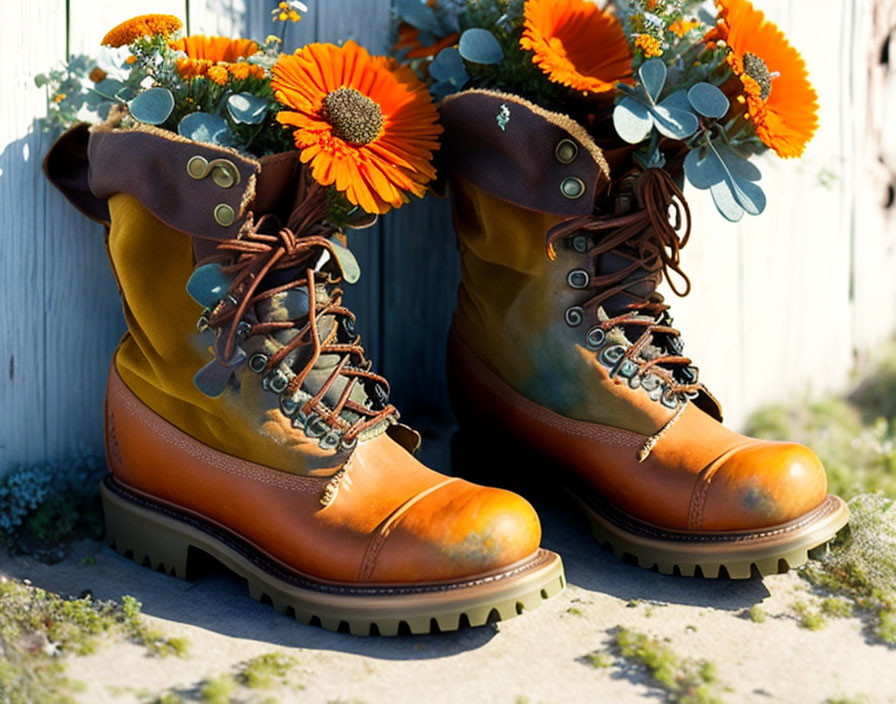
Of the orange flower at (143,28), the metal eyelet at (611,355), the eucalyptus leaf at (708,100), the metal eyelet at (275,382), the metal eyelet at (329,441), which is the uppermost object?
the orange flower at (143,28)

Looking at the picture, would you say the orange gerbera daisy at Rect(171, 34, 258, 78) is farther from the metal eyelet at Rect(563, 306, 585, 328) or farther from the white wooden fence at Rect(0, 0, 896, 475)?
the metal eyelet at Rect(563, 306, 585, 328)

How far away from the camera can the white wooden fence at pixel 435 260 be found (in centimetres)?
176

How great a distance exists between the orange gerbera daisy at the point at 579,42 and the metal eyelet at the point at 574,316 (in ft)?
1.21

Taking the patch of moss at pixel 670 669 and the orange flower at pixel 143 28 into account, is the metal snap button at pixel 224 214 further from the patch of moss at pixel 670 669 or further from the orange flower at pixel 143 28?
the patch of moss at pixel 670 669

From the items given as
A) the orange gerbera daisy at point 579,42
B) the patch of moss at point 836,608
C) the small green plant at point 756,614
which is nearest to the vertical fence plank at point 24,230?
the orange gerbera daisy at point 579,42

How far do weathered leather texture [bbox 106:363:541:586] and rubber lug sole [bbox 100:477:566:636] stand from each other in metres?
0.02

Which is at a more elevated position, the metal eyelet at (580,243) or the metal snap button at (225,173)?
the metal snap button at (225,173)

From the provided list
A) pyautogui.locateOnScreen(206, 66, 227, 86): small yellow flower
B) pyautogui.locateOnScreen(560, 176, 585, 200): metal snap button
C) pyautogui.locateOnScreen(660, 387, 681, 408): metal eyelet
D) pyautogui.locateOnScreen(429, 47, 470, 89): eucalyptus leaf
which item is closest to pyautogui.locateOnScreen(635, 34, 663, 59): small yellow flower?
pyautogui.locateOnScreen(560, 176, 585, 200): metal snap button

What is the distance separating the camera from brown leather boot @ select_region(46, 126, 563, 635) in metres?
1.45

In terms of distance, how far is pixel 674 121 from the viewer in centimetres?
165

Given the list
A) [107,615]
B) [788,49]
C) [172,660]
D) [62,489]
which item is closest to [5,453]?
[62,489]

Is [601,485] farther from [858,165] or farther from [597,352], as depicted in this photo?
[858,165]

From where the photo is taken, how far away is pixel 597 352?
5.67 ft

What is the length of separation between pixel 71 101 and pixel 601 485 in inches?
45.0
